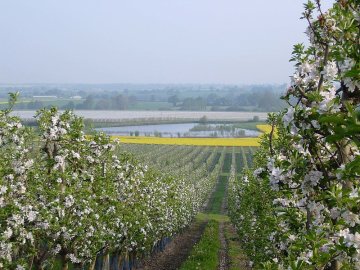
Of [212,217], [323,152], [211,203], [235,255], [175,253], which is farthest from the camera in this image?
[211,203]

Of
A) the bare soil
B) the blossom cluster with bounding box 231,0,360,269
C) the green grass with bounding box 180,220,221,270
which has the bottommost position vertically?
the bare soil

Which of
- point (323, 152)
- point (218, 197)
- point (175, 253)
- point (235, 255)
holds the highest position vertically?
point (323, 152)

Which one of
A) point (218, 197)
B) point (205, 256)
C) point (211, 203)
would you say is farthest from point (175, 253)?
point (218, 197)

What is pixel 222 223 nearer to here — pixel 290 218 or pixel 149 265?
pixel 149 265

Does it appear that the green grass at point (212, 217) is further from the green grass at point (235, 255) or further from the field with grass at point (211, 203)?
the green grass at point (235, 255)

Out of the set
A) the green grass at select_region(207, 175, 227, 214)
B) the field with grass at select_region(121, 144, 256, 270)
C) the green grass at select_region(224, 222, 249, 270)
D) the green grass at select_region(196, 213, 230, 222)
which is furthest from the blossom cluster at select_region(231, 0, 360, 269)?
the green grass at select_region(207, 175, 227, 214)

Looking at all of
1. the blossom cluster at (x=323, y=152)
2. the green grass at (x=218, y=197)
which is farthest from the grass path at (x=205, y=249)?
the blossom cluster at (x=323, y=152)

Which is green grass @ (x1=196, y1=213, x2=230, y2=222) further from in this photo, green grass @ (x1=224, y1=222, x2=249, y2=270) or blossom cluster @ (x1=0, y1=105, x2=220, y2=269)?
blossom cluster @ (x1=0, y1=105, x2=220, y2=269)

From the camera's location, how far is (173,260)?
3064 centimetres

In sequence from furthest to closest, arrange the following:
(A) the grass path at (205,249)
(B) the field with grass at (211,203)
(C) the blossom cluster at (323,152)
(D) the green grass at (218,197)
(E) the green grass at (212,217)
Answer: (D) the green grass at (218,197) < (E) the green grass at (212,217) < (B) the field with grass at (211,203) < (A) the grass path at (205,249) < (C) the blossom cluster at (323,152)

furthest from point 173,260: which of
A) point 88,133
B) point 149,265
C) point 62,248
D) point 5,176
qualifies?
point 5,176

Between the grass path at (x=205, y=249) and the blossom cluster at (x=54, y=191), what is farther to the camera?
the grass path at (x=205, y=249)

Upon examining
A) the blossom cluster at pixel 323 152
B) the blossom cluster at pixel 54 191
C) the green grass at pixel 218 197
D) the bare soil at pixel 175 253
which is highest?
the blossom cluster at pixel 323 152

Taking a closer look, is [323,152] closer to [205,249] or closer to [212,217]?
[205,249]
